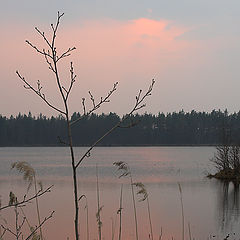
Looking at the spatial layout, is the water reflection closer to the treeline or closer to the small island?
the small island

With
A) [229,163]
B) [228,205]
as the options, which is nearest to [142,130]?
[229,163]

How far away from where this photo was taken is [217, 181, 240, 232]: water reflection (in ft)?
58.0

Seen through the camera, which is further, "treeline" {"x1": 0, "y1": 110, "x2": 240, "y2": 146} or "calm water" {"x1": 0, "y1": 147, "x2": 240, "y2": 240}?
"treeline" {"x1": 0, "y1": 110, "x2": 240, "y2": 146}

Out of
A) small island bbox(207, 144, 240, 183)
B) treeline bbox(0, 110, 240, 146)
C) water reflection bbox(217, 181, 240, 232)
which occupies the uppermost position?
treeline bbox(0, 110, 240, 146)

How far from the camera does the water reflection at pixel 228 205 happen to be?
17678mm

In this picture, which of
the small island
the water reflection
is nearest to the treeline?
the small island

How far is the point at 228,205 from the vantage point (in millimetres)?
22609

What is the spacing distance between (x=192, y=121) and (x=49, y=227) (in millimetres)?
110927

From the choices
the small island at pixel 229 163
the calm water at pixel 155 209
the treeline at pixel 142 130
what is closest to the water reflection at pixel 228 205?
the calm water at pixel 155 209

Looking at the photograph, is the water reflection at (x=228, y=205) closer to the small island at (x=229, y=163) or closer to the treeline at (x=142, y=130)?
the small island at (x=229, y=163)

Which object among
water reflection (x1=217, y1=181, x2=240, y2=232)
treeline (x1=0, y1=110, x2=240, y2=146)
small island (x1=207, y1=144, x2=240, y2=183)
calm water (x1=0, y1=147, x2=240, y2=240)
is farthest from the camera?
treeline (x1=0, y1=110, x2=240, y2=146)

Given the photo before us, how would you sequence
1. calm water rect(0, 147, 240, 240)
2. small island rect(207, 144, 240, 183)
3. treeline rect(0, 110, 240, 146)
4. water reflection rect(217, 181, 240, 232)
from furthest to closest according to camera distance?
treeline rect(0, 110, 240, 146)
small island rect(207, 144, 240, 183)
water reflection rect(217, 181, 240, 232)
calm water rect(0, 147, 240, 240)

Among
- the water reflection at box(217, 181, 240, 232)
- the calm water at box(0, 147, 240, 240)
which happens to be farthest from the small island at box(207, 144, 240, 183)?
the calm water at box(0, 147, 240, 240)

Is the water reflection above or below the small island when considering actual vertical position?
below
